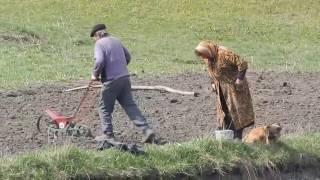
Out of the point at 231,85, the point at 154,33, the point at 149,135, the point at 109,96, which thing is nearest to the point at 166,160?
the point at 149,135

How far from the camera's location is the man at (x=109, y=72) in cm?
1064

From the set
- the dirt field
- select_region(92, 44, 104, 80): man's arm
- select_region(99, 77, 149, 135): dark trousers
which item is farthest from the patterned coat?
select_region(92, 44, 104, 80): man's arm

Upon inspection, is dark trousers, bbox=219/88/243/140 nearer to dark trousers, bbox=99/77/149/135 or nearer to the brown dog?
the brown dog

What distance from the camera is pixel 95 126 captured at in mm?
12492

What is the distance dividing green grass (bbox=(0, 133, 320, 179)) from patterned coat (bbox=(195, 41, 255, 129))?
628 mm

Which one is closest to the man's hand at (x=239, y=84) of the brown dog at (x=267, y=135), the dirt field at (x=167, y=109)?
the brown dog at (x=267, y=135)

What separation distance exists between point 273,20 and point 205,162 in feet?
78.1

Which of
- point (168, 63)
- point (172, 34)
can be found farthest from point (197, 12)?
point (168, 63)

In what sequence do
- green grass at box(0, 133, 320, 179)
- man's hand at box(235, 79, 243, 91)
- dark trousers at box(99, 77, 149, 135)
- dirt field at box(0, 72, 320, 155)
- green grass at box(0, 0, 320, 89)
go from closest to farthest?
green grass at box(0, 133, 320, 179) < dark trousers at box(99, 77, 149, 135) < man's hand at box(235, 79, 243, 91) < dirt field at box(0, 72, 320, 155) < green grass at box(0, 0, 320, 89)

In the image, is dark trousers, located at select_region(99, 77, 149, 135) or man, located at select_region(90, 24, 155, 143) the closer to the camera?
man, located at select_region(90, 24, 155, 143)

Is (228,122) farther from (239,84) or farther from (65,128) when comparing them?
(65,128)

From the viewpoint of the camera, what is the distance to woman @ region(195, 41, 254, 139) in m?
11.0

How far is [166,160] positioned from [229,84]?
1888 mm

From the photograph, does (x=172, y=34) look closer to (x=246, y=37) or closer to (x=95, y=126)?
(x=246, y=37)
